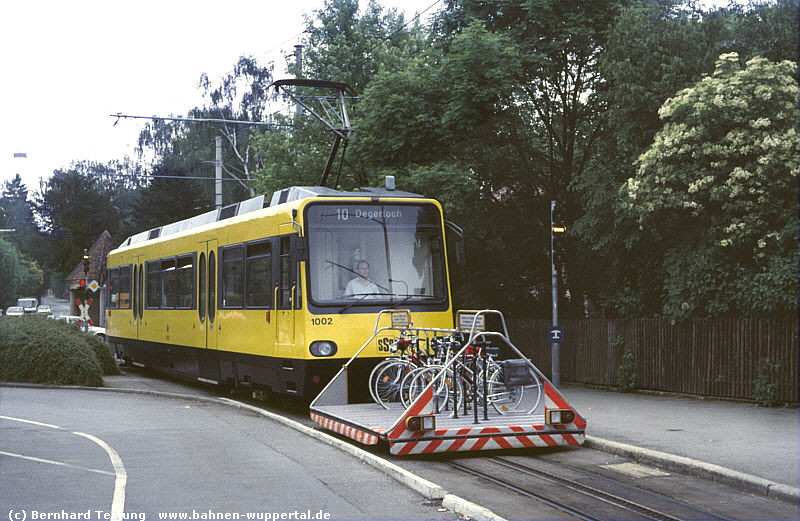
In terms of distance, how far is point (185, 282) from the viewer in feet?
70.4

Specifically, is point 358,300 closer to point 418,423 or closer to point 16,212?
point 418,423

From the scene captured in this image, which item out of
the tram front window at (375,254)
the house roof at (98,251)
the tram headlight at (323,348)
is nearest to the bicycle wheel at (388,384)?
the tram headlight at (323,348)

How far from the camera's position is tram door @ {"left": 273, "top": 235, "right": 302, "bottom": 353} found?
1562 cm

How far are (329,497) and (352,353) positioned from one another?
6349 mm

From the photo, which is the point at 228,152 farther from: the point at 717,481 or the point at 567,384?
the point at 717,481

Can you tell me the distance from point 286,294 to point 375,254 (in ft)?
4.75

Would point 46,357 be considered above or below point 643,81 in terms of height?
below

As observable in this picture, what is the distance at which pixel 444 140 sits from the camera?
83.6 feet

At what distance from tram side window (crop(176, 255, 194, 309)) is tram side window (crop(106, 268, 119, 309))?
6791 millimetres

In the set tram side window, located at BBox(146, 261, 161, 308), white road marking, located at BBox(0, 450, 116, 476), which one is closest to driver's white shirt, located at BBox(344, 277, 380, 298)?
white road marking, located at BBox(0, 450, 116, 476)

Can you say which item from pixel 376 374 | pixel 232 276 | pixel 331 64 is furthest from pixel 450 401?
pixel 331 64

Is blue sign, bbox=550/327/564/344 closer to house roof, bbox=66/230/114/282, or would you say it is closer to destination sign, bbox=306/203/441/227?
destination sign, bbox=306/203/441/227

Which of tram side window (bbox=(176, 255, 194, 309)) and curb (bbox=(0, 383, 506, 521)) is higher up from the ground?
tram side window (bbox=(176, 255, 194, 309))

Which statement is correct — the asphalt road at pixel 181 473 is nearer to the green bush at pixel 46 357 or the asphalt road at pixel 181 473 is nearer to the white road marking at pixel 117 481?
the white road marking at pixel 117 481
